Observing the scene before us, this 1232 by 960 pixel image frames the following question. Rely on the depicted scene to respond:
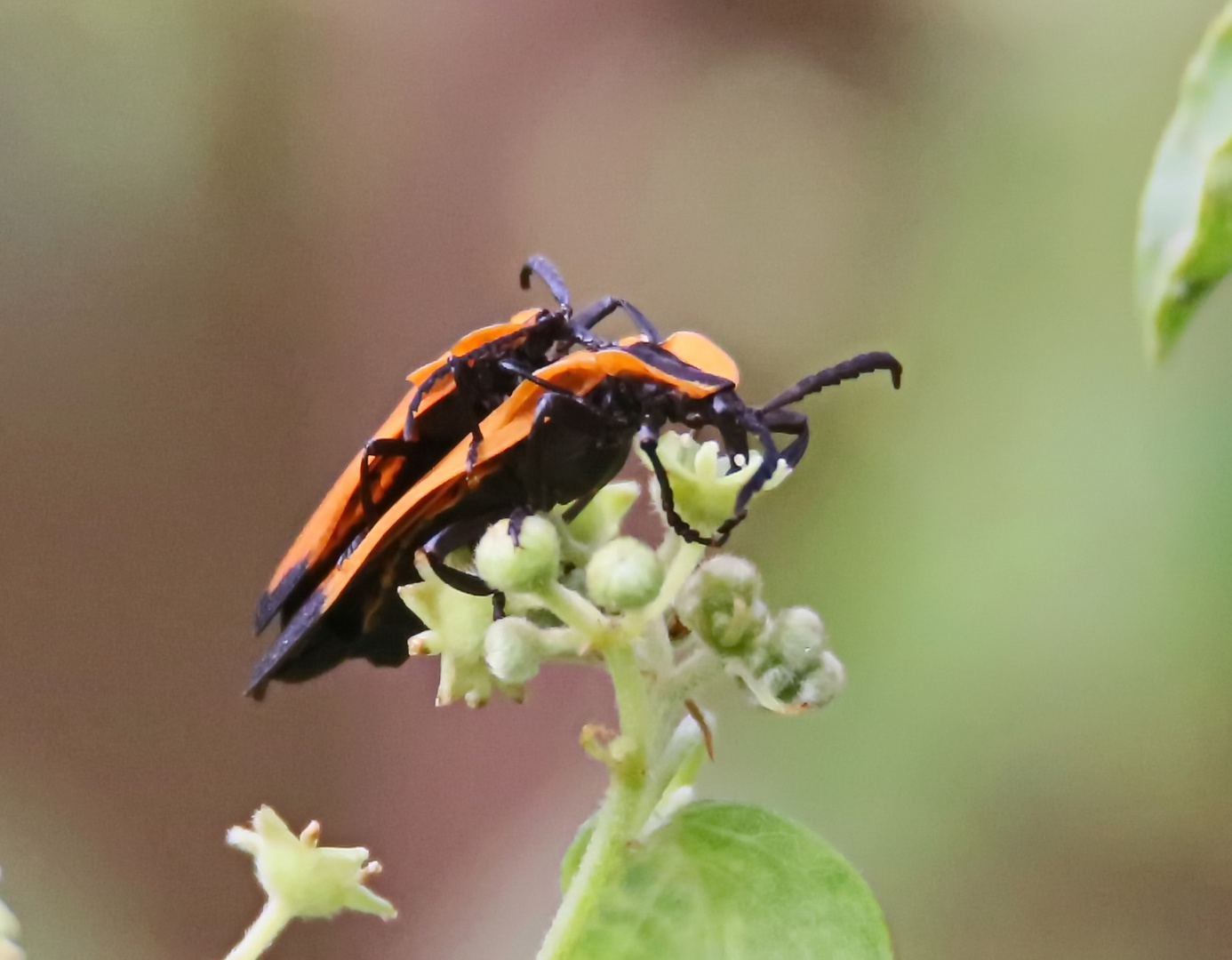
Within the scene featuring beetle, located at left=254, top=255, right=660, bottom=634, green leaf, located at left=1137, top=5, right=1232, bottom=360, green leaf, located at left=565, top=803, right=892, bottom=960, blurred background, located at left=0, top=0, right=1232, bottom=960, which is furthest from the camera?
blurred background, located at left=0, top=0, right=1232, bottom=960

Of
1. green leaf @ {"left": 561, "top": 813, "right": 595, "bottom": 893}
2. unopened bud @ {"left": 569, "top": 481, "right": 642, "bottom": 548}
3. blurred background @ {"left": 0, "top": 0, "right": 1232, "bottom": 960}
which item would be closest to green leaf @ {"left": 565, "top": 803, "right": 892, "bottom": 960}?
green leaf @ {"left": 561, "top": 813, "right": 595, "bottom": 893}

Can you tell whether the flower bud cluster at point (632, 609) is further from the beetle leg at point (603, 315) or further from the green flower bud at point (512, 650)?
the beetle leg at point (603, 315)

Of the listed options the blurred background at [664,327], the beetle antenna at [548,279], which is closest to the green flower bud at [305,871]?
the beetle antenna at [548,279]

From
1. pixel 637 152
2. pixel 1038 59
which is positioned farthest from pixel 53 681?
pixel 1038 59

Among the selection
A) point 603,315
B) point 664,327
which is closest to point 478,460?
point 603,315

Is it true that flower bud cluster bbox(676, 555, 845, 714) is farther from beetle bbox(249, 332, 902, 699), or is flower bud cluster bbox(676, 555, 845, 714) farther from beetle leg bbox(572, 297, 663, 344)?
beetle leg bbox(572, 297, 663, 344)
